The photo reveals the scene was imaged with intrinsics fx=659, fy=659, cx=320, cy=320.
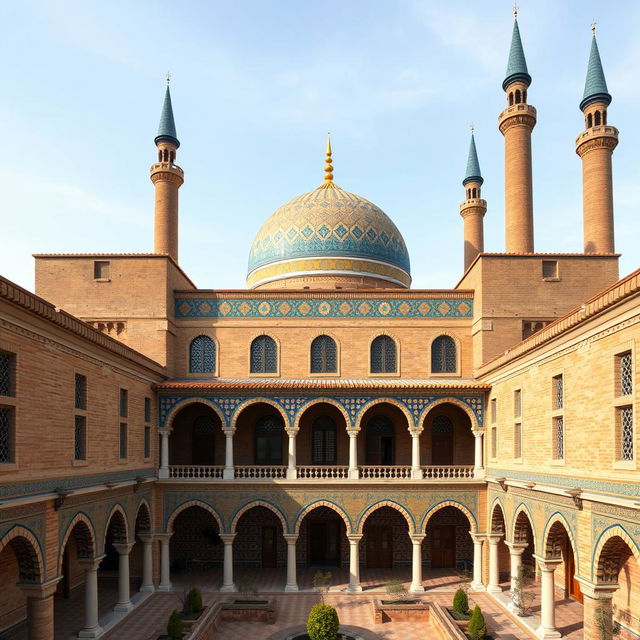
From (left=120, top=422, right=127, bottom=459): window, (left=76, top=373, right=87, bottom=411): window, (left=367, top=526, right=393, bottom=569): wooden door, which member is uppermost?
(left=76, top=373, right=87, bottom=411): window

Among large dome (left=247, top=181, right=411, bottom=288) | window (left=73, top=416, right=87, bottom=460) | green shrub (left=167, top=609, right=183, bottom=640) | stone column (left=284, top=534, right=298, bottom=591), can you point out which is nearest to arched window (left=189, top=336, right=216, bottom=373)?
large dome (left=247, top=181, right=411, bottom=288)

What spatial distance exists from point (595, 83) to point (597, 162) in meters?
3.21

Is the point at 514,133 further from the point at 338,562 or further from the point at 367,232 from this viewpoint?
the point at 338,562

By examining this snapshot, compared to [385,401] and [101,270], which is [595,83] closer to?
[385,401]

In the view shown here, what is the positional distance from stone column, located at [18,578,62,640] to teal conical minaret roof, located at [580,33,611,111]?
25061mm

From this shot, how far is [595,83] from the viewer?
85.3ft

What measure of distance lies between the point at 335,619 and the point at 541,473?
6.41m

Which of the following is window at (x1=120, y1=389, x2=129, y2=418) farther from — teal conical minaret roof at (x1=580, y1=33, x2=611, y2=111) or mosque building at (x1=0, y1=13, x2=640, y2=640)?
teal conical minaret roof at (x1=580, y1=33, x2=611, y2=111)

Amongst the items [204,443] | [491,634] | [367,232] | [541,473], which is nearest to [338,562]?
[204,443]

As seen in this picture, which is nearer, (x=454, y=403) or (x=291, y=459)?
(x=291, y=459)

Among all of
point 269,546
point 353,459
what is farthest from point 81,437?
point 269,546

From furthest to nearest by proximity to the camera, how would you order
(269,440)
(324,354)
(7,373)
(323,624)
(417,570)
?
(269,440) → (324,354) → (417,570) → (323,624) → (7,373)

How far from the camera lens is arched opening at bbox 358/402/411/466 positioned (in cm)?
2559

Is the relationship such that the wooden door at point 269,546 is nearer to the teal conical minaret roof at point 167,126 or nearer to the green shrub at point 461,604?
the green shrub at point 461,604
